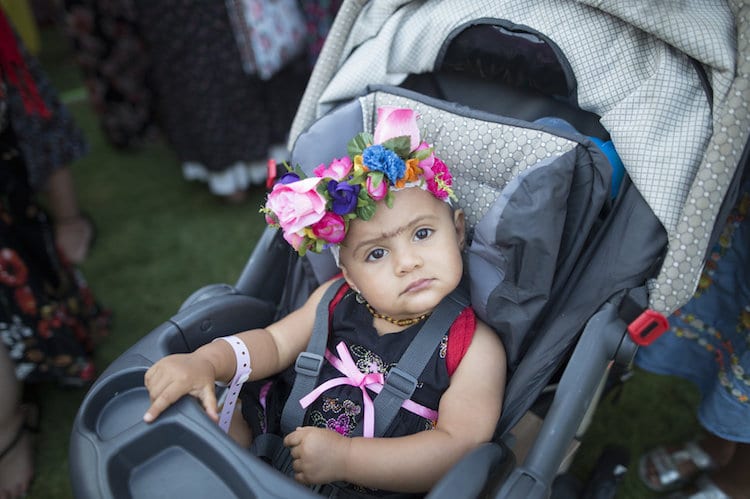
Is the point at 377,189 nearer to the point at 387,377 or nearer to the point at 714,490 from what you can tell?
the point at 387,377

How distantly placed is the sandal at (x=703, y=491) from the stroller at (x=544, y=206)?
0.61 meters

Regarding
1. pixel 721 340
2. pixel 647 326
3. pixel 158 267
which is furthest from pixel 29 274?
pixel 721 340

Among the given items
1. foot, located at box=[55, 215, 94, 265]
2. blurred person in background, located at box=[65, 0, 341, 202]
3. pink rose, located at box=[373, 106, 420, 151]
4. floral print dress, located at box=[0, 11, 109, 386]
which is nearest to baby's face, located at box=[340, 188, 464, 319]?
pink rose, located at box=[373, 106, 420, 151]

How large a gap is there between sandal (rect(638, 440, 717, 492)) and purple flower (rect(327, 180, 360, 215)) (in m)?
1.14

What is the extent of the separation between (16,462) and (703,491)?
179 cm

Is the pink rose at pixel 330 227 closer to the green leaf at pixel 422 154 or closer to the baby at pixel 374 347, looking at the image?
the baby at pixel 374 347

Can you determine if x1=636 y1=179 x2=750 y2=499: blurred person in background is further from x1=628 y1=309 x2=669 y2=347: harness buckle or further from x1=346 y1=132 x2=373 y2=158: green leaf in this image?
x1=346 y1=132 x2=373 y2=158: green leaf

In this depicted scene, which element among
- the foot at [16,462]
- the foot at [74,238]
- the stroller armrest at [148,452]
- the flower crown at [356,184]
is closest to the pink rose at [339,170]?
the flower crown at [356,184]

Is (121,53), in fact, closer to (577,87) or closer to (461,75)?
(461,75)

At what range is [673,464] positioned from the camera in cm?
166

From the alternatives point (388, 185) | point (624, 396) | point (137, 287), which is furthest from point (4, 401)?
point (624, 396)

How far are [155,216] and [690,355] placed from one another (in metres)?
2.17

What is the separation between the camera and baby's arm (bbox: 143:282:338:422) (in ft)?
3.53

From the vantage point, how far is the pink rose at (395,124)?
1179mm
